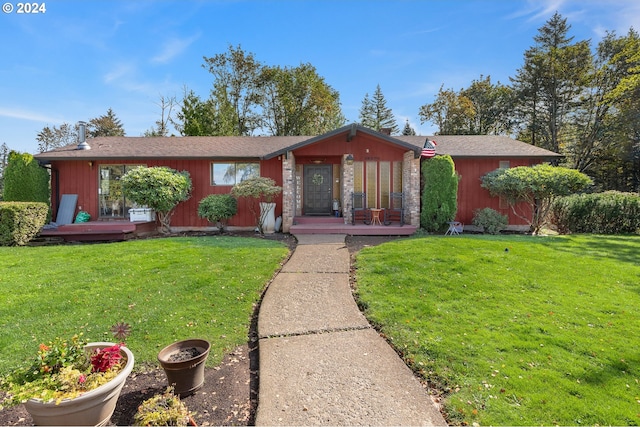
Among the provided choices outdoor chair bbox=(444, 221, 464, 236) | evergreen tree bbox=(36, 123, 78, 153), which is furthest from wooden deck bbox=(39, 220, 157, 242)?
evergreen tree bbox=(36, 123, 78, 153)

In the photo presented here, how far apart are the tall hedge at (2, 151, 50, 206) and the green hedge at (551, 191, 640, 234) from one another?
18.8 metres

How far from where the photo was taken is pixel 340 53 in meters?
12.1

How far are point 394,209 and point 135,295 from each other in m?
8.86

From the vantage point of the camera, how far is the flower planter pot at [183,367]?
2.65 metres

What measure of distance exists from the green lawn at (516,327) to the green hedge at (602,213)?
4572 mm

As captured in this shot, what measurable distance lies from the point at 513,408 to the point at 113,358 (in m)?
3.05

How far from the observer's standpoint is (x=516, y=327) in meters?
3.79

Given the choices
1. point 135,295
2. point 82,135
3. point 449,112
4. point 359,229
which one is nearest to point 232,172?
point 359,229

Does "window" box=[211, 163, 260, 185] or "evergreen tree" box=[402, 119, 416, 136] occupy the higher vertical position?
"evergreen tree" box=[402, 119, 416, 136]

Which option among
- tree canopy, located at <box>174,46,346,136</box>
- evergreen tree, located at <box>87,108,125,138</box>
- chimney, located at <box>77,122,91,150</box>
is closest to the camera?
chimney, located at <box>77,122,91,150</box>

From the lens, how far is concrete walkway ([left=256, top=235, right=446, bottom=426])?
2420 mm

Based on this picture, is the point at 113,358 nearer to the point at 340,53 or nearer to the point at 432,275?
the point at 432,275

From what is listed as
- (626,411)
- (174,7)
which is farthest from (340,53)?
(626,411)

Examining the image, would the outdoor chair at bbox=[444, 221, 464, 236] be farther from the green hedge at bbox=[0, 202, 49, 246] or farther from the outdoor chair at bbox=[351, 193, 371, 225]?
the green hedge at bbox=[0, 202, 49, 246]
